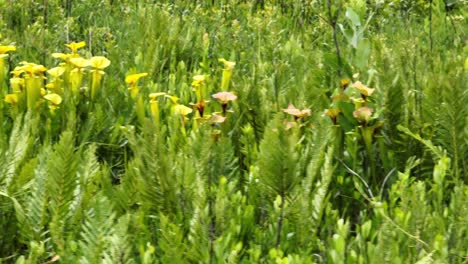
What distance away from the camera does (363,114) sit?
2.46m

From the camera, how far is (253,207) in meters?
2.04

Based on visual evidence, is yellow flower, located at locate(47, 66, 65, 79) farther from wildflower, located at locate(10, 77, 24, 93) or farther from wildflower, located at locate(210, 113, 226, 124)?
wildflower, located at locate(210, 113, 226, 124)

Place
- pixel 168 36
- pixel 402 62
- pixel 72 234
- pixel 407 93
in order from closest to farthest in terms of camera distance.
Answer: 1. pixel 72 234
2. pixel 407 93
3. pixel 402 62
4. pixel 168 36

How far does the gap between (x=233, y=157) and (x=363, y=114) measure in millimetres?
446

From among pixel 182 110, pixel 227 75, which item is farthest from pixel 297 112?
pixel 227 75

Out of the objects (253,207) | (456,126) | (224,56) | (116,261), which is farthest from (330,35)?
(116,261)

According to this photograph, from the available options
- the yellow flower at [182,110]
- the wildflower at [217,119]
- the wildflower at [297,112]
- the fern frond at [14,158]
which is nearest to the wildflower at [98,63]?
the yellow flower at [182,110]

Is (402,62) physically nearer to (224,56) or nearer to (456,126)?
(456,126)

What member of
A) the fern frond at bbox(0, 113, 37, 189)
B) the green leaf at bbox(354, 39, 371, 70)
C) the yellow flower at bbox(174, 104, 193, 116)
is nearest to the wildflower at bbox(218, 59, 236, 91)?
the yellow flower at bbox(174, 104, 193, 116)

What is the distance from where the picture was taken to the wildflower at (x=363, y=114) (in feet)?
8.07

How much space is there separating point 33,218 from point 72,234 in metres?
0.12

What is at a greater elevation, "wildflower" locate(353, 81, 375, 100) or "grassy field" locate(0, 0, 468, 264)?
"wildflower" locate(353, 81, 375, 100)

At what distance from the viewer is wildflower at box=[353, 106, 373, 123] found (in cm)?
246

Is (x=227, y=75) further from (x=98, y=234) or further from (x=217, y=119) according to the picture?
(x=98, y=234)
